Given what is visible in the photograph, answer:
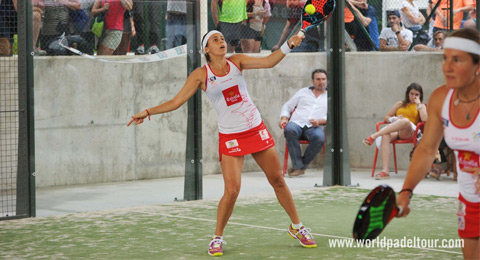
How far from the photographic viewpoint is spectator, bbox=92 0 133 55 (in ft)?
35.0

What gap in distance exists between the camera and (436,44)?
1359 cm

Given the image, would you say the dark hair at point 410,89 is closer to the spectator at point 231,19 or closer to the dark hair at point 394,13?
the dark hair at point 394,13

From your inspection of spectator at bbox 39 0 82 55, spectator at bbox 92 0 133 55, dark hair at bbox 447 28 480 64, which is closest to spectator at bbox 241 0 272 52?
spectator at bbox 92 0 133 55

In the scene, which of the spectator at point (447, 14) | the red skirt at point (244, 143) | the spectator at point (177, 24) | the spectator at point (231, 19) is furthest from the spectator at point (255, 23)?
the red skirt at point (244, 143)

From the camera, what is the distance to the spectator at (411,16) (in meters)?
13.5

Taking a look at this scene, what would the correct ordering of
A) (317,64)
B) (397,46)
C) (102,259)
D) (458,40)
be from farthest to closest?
(397,46)
(317,64)
(102,259)
(458,40)

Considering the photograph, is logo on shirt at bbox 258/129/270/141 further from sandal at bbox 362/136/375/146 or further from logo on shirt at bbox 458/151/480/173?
sandal at bbox 362/136/375/146

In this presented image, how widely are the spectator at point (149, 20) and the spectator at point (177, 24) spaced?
175 millimetres

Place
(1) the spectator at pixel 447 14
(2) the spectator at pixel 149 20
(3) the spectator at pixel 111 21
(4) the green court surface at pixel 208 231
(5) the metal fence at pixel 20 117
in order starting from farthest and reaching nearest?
(1) the spectator at pixel 447 14 → (2) the spectator at pixel 149 20 → (3) the spectator at pixel 111 21 → (5) the metal fence at pixel 20 117 → (4) the green court surface at pixel 208 231

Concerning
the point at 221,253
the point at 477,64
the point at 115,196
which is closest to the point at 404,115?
the point at 115,196

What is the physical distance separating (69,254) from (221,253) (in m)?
1.31

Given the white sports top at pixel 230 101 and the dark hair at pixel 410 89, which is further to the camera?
the dark hair at pixel 410 89

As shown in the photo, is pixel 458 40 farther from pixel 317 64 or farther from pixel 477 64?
pixel 317 64

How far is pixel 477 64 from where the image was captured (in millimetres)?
4516
